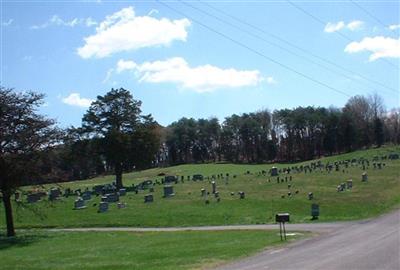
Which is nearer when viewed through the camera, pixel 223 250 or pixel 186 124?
pixel 223 250

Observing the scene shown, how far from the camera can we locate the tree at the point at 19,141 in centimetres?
3222

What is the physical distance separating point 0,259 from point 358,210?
23.3 meters

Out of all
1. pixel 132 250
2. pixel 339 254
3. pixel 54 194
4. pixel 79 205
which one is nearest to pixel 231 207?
pixel 79 205

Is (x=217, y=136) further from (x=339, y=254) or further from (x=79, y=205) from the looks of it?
(x=339, y=254)

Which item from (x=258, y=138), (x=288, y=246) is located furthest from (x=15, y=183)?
(x=258, y=138)

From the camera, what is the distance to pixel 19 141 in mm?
32344

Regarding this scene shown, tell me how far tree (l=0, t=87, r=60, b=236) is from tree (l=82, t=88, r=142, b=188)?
37436 mm

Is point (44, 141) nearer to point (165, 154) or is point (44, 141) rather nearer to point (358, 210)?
point (358, 210)

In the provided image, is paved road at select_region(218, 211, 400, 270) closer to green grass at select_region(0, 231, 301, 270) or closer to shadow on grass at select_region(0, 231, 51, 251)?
green grass at select_region(0, 231, 301, 270)

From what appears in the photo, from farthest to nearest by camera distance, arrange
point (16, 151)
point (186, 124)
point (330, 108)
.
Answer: point (186, 124)
point (330, 108)
point (16, 151)

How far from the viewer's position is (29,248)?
87.2 ft

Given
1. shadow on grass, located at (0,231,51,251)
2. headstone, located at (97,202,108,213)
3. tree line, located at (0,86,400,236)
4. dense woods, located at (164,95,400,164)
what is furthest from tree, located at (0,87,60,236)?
dense woods, located at (164,95,400,164)

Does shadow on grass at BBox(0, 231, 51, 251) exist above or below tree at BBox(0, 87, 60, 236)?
below

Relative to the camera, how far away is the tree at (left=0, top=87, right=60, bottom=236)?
3222cm
